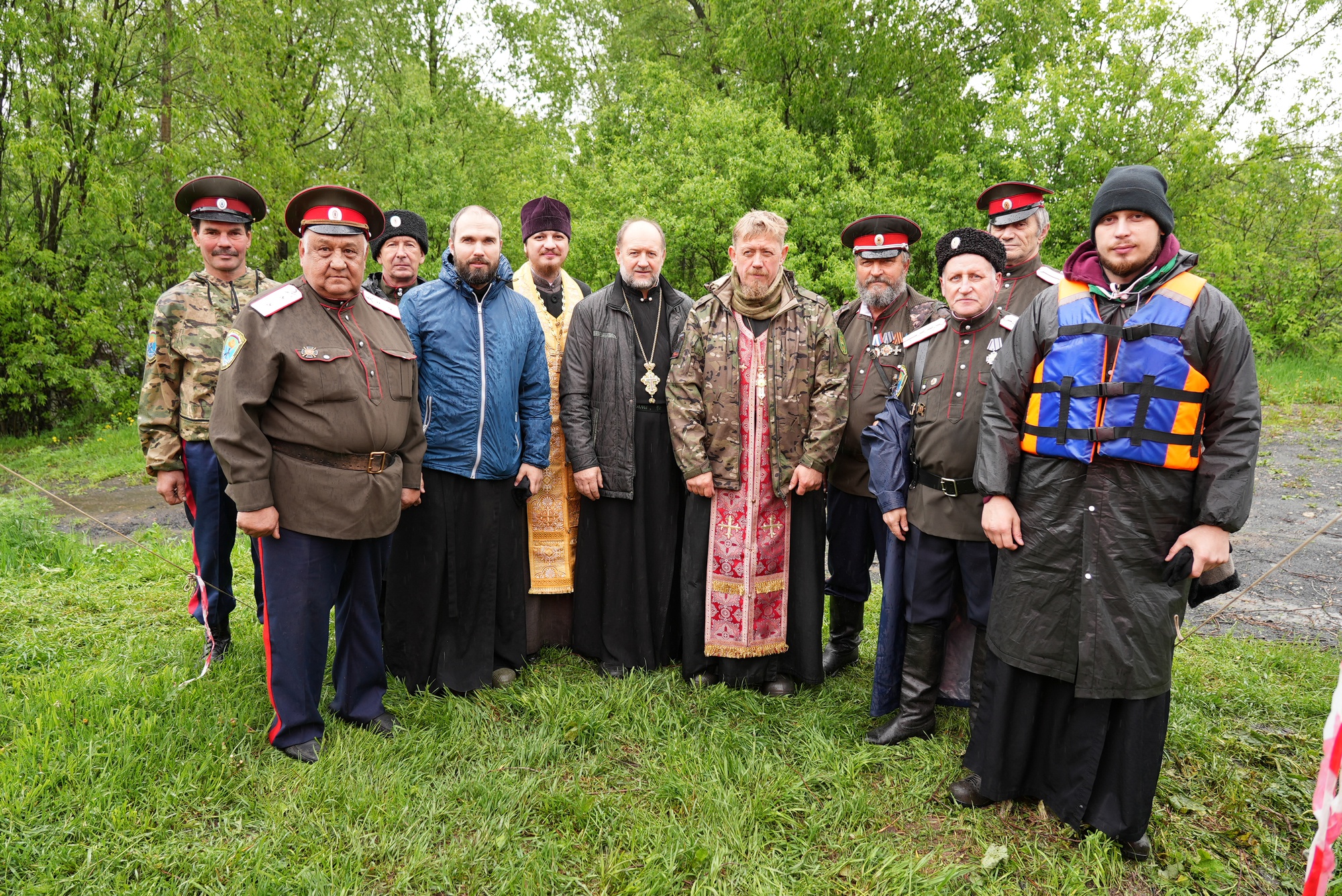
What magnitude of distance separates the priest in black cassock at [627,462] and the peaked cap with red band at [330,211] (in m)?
1.25

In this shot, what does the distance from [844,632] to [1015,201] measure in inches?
96.9

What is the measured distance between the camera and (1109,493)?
8.38 feet

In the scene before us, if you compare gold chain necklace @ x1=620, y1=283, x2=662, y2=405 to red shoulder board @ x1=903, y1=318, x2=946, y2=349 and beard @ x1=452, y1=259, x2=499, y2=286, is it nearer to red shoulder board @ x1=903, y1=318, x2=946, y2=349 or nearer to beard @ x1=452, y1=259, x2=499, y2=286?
beard @ x1=452, y1=259, x2=499, y2=286

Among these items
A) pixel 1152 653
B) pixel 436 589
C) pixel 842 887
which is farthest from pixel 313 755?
pixel 1152 653

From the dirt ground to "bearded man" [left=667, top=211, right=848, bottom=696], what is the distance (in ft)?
8.82

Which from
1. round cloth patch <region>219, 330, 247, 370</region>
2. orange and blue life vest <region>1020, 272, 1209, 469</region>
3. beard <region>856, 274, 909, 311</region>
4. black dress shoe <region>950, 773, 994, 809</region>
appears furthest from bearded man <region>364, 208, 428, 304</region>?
black dress shoe <region>950, 773, 994, 809</region>

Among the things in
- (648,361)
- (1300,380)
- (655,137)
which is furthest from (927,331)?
(1300,380)

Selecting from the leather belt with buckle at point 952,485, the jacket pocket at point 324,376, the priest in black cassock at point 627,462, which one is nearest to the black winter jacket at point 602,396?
the priest in black cassock at point 627,462

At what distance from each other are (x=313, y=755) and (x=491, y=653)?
3.23 ft

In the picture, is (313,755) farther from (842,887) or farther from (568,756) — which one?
(842,887)

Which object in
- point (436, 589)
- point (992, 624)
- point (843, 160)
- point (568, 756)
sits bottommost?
point (568, 756)

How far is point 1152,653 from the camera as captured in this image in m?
2.54

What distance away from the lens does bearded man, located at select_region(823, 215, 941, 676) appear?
12.7 feet

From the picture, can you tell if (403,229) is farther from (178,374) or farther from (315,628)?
(315,628)
